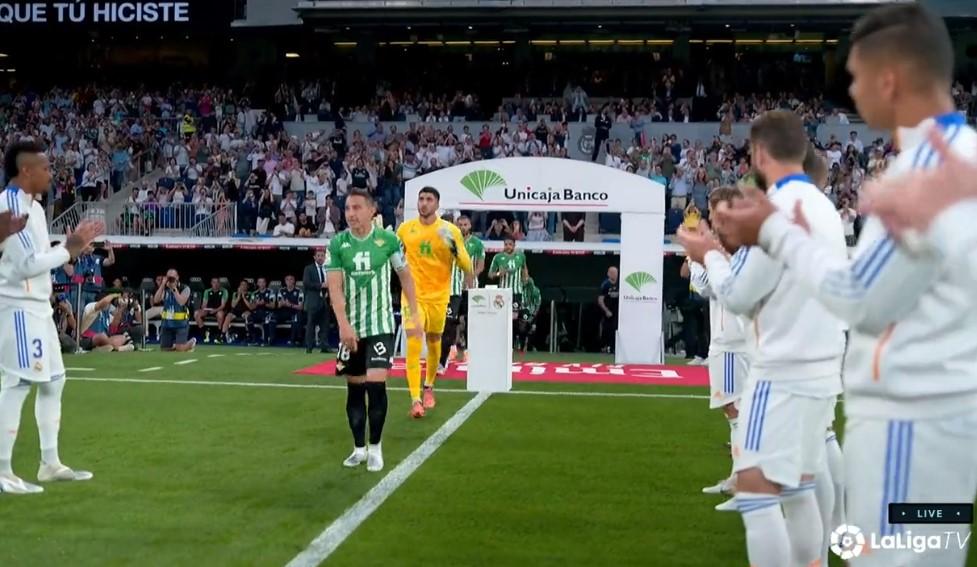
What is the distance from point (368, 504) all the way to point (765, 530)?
3.46 meters

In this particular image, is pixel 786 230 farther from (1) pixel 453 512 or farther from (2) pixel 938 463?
(1) pixel 453 512

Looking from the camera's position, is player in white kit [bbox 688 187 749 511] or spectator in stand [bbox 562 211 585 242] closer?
player in white kit [bbox 688 187 749 511]

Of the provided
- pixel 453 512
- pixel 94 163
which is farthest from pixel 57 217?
pixel 453 512

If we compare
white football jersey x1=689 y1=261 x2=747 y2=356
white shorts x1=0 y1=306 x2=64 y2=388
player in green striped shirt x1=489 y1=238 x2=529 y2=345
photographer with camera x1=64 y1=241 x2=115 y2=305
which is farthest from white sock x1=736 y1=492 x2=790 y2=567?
photographer with camera x1=64 y1=241 x2=115 y2=305

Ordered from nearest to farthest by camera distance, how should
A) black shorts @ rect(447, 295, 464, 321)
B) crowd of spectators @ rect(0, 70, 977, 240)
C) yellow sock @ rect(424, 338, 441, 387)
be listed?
1. yellow sock @ rect(424, 338, 441, 387)
2. black shorts @ rect(447, 295, 464, 321)
3. crowd of spectators @ rect(0, 70, 977, 240)

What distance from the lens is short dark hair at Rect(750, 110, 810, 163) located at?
4613 millimetres

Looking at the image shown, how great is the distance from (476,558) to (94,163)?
27306 mm

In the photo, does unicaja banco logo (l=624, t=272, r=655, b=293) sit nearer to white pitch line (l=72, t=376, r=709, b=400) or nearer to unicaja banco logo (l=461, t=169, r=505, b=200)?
unicaja banco logo (l=461, t=169, r=505, b=200)

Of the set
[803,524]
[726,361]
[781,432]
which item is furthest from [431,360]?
[781,432]

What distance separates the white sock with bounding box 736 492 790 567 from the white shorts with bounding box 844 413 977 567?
125 cm

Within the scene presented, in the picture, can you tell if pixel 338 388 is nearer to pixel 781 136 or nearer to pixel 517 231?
pixel 781 136

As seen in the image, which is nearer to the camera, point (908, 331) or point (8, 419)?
point (908, 331)

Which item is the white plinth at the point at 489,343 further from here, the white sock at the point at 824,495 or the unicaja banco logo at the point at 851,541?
the unicaja banco logo at the point at 851,541

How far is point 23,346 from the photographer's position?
7625 millimetres
